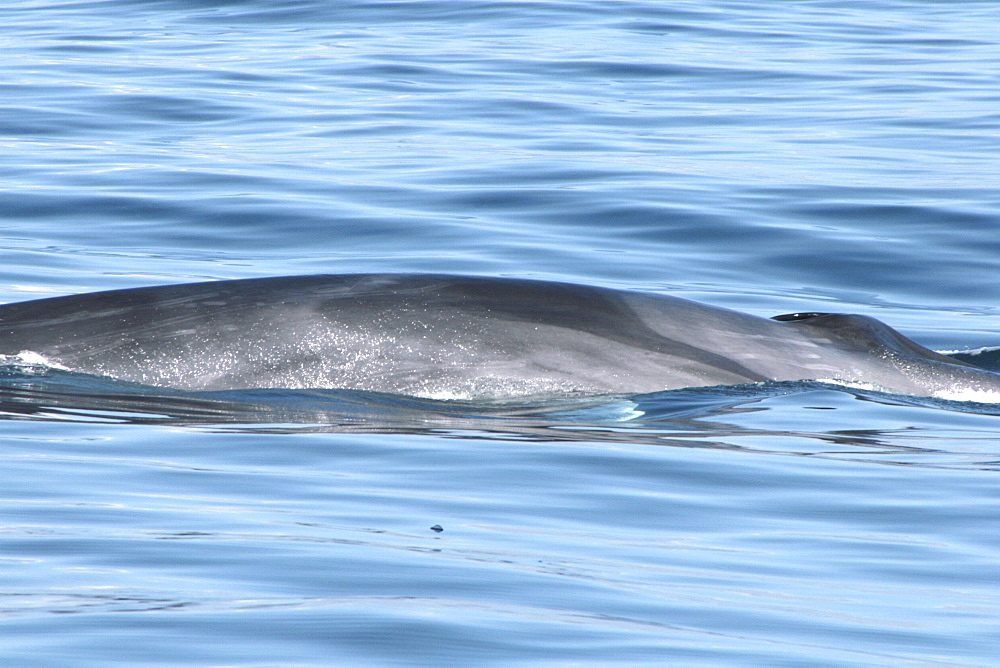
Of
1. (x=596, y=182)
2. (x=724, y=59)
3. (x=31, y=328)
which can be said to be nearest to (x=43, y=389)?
(x=31, y=328)

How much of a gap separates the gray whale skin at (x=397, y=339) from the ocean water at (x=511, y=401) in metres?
0.09

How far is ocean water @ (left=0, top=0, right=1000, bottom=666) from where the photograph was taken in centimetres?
422

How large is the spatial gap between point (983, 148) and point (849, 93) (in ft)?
12.6

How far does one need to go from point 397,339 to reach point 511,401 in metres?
0.49

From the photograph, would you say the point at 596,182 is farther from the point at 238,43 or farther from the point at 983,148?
the point at 238,43

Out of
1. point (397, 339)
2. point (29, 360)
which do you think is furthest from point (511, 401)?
point (29, 360)

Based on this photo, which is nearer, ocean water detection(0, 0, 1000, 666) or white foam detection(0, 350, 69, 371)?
ocean water detection(0, 0, 1000, 666)

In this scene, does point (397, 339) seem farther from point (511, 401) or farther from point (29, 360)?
point (29, 360)

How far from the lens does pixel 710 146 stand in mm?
16469

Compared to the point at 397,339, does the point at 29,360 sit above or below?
below

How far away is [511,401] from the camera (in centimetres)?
656

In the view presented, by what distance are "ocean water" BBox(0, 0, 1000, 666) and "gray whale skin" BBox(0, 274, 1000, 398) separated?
0.09 metres

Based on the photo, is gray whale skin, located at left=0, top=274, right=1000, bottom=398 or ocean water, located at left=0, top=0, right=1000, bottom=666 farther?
gray whale skin, located at left=0, top=274, right=1000, bottom=398

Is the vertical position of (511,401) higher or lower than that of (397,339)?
lower
